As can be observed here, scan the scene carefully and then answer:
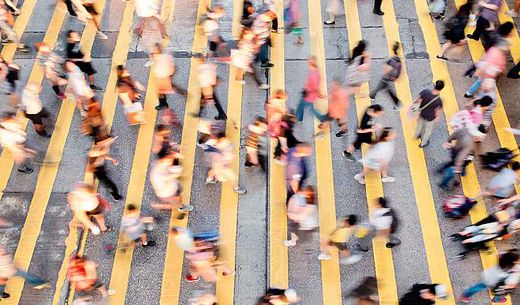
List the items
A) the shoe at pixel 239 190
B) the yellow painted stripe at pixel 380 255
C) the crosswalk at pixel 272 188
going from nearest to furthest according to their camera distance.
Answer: the yellow painted stripe at pixel 380 255, the crosswalk at pixel 272 188, the shoe at pixel 239 190

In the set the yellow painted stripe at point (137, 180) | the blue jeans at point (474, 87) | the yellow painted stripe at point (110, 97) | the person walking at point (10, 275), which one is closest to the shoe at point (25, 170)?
the yellow painted stripe at point (110, 97)

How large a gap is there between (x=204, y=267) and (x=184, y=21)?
7886 mm

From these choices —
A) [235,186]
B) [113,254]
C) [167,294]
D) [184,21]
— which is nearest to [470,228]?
[235,186]

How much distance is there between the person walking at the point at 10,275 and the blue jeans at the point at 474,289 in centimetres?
718

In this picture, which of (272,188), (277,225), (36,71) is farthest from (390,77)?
(36,71)

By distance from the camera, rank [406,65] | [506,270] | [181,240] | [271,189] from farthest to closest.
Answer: [406,65] → [271,189] → [181,240] → [506,270]

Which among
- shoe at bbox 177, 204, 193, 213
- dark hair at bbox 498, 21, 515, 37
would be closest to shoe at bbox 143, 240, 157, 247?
shoe at bbox 177, 204, 193, 213

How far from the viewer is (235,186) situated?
1080 cm

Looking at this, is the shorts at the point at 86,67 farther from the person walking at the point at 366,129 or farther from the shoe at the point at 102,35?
the person walking at the point at 366,129

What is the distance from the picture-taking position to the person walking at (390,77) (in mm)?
11055

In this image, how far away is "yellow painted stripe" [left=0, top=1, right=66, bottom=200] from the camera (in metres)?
11.2

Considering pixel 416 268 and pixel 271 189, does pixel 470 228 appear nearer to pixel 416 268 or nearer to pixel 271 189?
pixel 416 268

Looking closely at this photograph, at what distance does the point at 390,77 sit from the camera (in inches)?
440

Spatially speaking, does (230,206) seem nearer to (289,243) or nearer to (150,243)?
(289,243)
